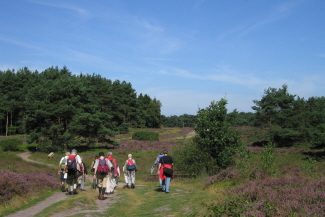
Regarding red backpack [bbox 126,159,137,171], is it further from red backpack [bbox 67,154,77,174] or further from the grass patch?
the grass patch

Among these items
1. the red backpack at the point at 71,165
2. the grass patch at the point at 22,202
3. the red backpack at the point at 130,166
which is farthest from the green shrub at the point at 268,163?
the grass patch at the point at 22,202

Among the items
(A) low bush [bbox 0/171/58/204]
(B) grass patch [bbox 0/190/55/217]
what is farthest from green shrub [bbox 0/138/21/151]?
(B) grass patch [bbox 0/190/55/217]

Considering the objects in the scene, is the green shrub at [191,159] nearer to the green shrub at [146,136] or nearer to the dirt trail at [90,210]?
the dirt trail at [90,210]

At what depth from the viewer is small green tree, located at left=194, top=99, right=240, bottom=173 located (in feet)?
102

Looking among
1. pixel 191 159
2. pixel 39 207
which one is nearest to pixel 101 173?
pixel 39 207

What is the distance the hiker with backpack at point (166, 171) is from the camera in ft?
74.9

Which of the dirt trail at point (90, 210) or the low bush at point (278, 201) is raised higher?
the low bush at point (278, 201)

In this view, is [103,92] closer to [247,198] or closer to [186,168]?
[186,168]

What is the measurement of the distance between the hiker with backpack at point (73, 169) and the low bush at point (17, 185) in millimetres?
1699

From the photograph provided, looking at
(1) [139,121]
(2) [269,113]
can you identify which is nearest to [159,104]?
(1) [139,121]

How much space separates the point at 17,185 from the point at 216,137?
14604mm

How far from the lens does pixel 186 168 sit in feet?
108

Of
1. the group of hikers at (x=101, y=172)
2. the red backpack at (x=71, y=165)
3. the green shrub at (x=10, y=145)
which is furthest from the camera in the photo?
the green shrub at (x=10, y=145)

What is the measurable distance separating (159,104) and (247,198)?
136 meters
